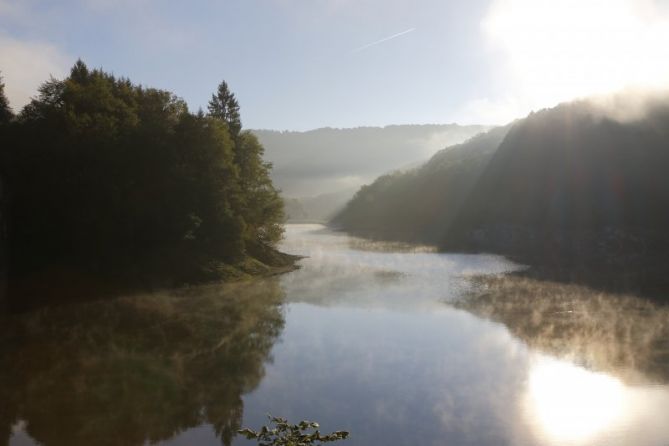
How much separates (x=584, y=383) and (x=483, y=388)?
14.8ft

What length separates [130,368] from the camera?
21.7 meters

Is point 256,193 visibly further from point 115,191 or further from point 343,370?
point 343,370

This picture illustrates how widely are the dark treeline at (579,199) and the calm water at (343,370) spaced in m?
26.1

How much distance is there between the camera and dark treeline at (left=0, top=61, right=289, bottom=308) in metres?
39.2

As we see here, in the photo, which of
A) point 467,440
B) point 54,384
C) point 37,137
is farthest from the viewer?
point 37,137

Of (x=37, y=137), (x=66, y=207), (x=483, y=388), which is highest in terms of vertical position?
(x=37, y=137)

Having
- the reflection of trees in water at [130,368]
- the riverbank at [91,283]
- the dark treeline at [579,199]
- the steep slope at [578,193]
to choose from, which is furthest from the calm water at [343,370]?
the steep slope at [578,193]

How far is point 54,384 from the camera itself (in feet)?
64.1

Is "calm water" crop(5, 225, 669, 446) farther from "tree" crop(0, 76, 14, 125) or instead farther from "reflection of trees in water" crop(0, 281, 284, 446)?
"tree" crop(0, 76, 14, 125)

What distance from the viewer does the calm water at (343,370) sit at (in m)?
16.4

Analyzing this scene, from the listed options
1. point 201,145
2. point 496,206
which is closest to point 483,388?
point 201,145

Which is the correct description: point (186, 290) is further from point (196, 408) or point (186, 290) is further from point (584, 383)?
point (584, 383)

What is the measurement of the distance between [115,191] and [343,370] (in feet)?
90.4

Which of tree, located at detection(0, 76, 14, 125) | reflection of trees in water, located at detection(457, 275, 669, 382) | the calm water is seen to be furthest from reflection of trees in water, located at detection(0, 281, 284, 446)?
tree, located at detection(0, 76, 14, 125)
